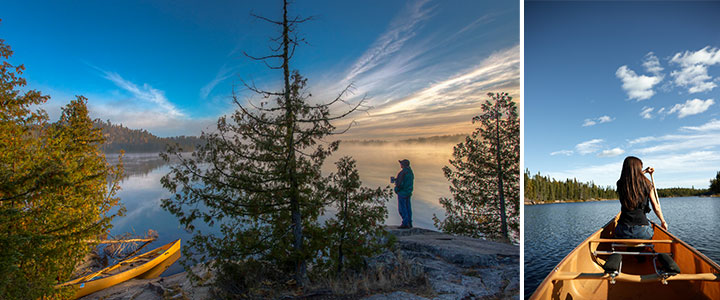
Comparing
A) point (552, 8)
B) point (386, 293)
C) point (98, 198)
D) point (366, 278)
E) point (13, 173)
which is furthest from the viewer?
point (552, 8)

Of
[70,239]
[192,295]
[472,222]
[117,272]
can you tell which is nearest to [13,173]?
[70,239]

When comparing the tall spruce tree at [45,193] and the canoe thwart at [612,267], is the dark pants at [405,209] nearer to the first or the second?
the canoe thwart at [612,267]

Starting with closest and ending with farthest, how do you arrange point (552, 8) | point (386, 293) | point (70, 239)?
point (386, 293) → point (70, 239) → point (552, 8)

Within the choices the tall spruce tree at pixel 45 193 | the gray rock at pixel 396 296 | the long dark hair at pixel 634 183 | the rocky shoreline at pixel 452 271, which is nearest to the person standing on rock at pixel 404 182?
the rocky shoreline at pixel 452 271

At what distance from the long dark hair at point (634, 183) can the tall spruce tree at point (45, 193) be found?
7.31m

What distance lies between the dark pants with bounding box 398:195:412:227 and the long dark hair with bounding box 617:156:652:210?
371 centimetres

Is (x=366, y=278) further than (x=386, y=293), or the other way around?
(x=366, y=278)

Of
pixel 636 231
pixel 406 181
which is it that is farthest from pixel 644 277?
pixel 406 181

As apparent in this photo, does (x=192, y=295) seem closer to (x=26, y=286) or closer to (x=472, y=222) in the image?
(x=26, y=286)

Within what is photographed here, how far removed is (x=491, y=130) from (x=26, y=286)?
8.65 meters

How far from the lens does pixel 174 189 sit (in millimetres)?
3436

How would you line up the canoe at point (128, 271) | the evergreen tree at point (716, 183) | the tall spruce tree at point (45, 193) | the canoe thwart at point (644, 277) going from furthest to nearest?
the evergreen tree at point (716, 183)
the canoe at point (128, 271)
the tall spruce tree at point (45, 193)
the canoe thwart at point (644, 277)

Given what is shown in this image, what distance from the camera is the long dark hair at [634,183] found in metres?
3.07

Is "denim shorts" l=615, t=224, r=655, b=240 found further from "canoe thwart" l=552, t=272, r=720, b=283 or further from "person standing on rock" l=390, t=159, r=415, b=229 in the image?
"person standing on rock" l=390, t=159, r=415, b=229
